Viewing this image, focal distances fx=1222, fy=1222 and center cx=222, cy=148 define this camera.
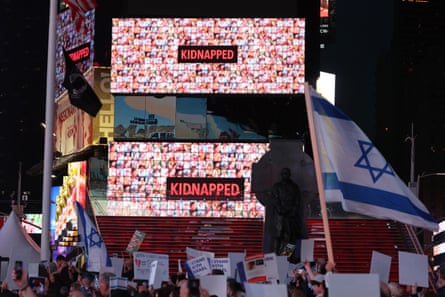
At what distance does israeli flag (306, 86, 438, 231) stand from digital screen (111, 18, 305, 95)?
43.8 metres

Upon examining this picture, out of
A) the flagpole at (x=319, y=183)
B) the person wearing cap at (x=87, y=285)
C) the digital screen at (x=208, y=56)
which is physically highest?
the digital screen at (x=208, y=56)

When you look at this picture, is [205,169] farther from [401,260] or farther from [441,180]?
[401,260]

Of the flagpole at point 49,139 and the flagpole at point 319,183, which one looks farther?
the flagpole at point 49,139

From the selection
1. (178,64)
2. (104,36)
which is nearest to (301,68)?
(178,64)

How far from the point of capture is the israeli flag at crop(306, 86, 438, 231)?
1472cm

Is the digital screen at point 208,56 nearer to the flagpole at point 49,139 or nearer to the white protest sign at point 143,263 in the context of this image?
the flagpole at point 49,139

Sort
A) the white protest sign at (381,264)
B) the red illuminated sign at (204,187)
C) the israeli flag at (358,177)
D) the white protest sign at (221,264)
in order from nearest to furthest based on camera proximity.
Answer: the israeli flag at (358,177) < the white protest sign at (381,264) < the white protest sign at (221,264) < the red illuminated sign at (204,187)

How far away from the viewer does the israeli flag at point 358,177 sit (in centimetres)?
1472

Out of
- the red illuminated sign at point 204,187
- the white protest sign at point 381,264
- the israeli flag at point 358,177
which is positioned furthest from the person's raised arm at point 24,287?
the red illuminated sign at point 204,187

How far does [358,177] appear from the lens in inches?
588

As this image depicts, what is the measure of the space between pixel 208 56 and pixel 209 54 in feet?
0.40

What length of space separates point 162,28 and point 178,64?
199 cm

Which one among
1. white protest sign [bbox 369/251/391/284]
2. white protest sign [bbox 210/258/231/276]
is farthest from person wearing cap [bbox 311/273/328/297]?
white protest sign [bbox 210/258/231/276]

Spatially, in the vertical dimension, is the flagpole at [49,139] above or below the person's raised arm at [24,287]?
above
